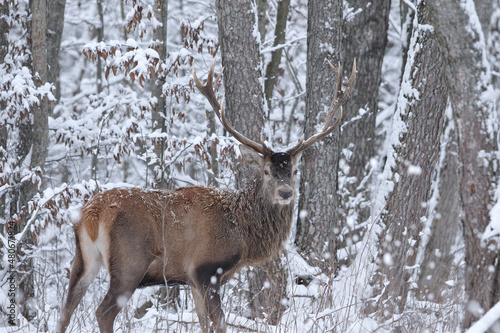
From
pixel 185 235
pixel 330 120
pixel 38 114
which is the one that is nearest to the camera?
pixel 185 235

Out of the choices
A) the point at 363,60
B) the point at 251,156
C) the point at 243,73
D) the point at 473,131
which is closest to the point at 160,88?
the point at 243,73

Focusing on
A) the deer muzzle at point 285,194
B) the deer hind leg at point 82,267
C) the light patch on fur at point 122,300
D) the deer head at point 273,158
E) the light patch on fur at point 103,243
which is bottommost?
the light patch on fur at point 122,300

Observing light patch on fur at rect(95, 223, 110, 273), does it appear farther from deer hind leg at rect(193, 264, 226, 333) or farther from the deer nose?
the deer nose

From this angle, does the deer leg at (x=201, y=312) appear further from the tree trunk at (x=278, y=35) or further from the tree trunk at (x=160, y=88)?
the tree trunk at (x=278, y=35)

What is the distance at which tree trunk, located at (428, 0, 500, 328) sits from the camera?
129 inches

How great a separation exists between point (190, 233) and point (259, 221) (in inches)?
29.2

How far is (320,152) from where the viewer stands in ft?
20.8

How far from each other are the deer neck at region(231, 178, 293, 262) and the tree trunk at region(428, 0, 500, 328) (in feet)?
8.31

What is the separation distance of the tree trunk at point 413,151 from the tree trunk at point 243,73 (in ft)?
4.01

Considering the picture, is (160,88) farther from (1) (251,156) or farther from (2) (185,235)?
(2) (185,235)

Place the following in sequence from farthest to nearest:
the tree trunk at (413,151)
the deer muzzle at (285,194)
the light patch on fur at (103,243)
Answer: the deer muzzle at (285,194) → the tree trunk at (413,151) → the light patch on fur at (103,243)

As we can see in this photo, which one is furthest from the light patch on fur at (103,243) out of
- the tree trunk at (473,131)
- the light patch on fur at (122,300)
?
the tree trunk at (473,131)

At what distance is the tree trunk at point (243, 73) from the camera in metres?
6.00

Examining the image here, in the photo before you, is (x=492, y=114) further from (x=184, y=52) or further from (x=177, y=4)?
(x=177, y=4)
